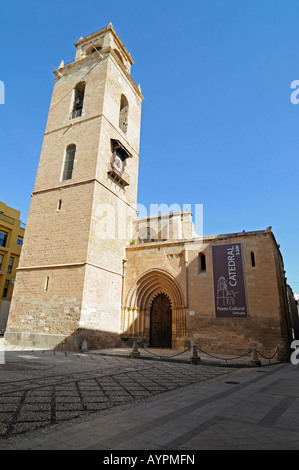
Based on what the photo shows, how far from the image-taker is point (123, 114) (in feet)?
64.3

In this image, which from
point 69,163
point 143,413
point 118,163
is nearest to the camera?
point 143,413

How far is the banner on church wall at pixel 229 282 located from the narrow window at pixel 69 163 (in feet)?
30.2

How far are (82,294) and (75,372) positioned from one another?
19.8ft

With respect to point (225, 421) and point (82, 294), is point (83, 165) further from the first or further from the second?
point (225, 421)

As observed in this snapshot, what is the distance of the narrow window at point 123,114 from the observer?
1921 cm

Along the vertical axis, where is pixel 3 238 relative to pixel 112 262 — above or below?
above

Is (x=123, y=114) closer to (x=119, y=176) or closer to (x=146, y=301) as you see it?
(x=119, y=176)

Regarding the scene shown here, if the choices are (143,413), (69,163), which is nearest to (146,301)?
(69,163)

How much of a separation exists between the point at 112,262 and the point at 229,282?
627cm

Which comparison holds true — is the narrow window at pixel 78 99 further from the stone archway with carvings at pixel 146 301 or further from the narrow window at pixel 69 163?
the stone archway with carvings at pixel 146 301

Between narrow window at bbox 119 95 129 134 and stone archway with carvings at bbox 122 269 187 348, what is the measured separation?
10.2 metres

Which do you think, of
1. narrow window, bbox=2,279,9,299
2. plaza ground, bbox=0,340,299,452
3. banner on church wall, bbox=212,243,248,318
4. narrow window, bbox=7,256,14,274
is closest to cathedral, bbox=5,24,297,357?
banner on church wall, bbox=212,243,248,318

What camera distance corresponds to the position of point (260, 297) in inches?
501

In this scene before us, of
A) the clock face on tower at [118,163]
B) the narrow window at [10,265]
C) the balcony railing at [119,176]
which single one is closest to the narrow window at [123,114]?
the clock face on tower at [118,163]
